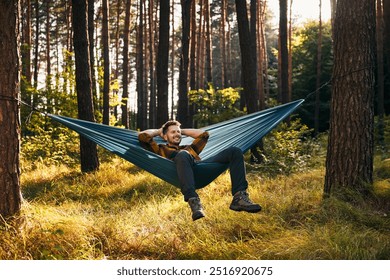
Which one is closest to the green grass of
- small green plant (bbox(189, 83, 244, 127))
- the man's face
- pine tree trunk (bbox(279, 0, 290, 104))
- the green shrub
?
the man's face

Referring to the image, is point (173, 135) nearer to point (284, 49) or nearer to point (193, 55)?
point (284, 49)

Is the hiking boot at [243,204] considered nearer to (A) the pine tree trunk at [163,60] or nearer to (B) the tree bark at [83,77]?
(B) the tree bark at [83,77]

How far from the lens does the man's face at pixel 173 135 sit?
9.80 ft

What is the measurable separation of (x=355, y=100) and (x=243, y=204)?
1307 mm

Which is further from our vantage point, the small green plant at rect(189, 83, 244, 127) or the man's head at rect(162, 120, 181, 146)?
the small green plant at rect(189, 83, 244, 127)

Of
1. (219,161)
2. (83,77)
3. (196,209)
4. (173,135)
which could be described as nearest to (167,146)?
(173,135)

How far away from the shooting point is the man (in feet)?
8.08

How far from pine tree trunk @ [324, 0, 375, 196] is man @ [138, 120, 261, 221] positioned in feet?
3.00

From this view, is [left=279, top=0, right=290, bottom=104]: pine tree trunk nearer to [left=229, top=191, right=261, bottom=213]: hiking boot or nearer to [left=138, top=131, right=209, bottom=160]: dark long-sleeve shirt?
[left=138, top=131, right=209, bottom=160]: dark long-sleeve shirt

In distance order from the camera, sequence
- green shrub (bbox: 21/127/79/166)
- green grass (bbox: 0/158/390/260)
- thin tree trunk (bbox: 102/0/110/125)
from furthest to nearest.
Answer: thin tree trunk (bbox: 102/0/110/125), green shrub (bbox: 21/127/79/166), green grass (bbox: 0/158/390/260)

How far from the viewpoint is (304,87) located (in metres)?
12.2
